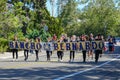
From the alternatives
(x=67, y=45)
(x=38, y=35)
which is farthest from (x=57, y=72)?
(x=38, y=35)

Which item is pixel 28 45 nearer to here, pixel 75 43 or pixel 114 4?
pixel 75 43

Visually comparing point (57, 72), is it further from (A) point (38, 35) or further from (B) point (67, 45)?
(A) point (38, 35)

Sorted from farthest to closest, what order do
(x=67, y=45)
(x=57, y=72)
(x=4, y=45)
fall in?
(x=4, y=45)
(x=67, y=45)
(x=57, y=72)

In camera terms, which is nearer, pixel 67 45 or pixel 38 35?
pixel 67 45

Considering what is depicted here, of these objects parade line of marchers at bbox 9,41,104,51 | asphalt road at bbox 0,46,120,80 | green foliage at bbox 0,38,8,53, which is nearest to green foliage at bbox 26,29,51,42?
green foliage at bbox 0,38,8,53

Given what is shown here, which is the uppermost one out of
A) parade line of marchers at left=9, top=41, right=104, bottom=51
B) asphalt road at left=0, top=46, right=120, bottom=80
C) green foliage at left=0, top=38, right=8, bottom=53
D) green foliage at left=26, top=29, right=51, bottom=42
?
green foliage at left=26, top=29, right=51, bottom=42

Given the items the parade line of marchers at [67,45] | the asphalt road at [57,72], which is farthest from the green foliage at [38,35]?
the asphalt road at [57,72]

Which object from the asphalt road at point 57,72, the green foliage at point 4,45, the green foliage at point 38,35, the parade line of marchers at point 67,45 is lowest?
the asphalt road at point 57,72

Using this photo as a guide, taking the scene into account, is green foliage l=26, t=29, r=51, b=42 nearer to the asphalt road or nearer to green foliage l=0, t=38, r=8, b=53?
green foliage l=0, t=38, r=8, b=53

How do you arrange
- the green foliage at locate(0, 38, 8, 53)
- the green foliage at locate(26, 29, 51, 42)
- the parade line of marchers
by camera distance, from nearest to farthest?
the parade line of marchers < the green foliage at locate(0, 38, 8, 53) < the green foliage at locate(26, 29, 51, 42)

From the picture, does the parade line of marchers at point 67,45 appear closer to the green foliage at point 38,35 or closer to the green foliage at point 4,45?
the green foliage at point 4,45

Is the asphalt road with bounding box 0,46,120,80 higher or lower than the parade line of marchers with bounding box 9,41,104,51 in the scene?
lower

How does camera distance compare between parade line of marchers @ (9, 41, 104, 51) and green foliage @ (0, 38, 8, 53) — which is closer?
parade line of marchers @ (9, 41, 104, 51)

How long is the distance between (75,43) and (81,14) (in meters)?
76.9
